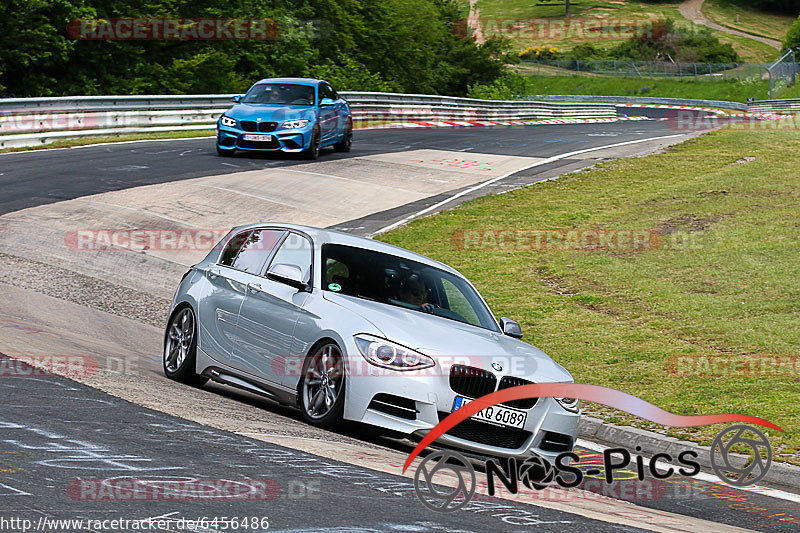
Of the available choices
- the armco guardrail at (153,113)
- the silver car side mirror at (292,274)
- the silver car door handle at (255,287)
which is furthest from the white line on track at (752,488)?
the armco guardrail at (153,113)

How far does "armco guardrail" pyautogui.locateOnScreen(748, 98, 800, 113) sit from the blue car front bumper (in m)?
44.6

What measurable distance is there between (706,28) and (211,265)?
12014cm

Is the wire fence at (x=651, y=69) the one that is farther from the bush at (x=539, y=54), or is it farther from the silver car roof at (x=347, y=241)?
the silver car roof at (x=347, y=241)

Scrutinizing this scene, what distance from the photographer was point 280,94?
25.2m

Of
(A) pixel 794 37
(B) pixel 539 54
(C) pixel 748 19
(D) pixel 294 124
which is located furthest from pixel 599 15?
(D) pixel 294 124

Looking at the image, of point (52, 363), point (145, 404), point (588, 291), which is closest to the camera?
point (145, 404)

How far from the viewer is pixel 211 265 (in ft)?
31.8

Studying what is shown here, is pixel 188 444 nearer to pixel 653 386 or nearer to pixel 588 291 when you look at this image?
pixel 653 386

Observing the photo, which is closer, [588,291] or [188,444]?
[188,444]

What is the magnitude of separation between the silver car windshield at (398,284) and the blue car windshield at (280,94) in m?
16.7

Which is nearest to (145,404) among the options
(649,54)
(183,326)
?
(183,326)

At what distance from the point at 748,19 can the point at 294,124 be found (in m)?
124

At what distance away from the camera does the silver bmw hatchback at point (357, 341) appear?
7.33 meters

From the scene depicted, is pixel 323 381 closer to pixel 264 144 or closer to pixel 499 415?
pixel 499 415
